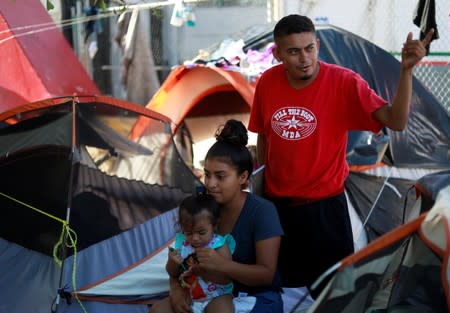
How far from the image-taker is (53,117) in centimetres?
358

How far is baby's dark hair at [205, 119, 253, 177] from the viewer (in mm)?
2398

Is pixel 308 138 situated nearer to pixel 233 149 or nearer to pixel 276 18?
pixel 233 149

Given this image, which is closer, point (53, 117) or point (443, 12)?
point (53, 117)

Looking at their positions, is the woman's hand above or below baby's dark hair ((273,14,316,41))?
below

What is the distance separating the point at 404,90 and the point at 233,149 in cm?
61

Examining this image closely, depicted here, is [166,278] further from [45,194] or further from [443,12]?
[443,12]

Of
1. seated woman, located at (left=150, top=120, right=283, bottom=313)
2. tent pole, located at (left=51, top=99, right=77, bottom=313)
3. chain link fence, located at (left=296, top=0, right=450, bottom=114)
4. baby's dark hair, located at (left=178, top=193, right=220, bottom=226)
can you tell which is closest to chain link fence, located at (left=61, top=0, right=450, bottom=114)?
chain link fence, located at (left=296, top=0, right=450, bottom=114)

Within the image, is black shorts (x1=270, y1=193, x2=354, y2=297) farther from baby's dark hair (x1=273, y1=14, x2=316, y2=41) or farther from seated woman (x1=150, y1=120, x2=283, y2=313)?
baby's dark hair (x1=273, y1=14, x2=316, y2=41)

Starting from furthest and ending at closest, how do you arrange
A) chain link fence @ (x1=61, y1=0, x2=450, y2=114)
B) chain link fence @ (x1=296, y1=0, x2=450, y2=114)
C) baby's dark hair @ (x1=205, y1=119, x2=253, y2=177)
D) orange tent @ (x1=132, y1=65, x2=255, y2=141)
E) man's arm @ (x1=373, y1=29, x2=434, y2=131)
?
chain link fence @ (x1=296, y1=0, x2=450, y2=114)
chain link fence @ (x1=61, y1=0, x2=450, y2=114)
orange tent @ (x1=132, y1=65, x2=255, y2=141)
baby's dark hair @ (x1=205, y1=119, x2=253, y2=177)
man's arm @ (x1=373, y1=29, x2=434, y2=131)

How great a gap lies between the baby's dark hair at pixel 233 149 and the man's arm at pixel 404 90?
1.52 feet

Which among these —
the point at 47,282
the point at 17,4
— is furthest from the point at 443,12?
the point at 47,282

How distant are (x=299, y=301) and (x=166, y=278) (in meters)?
0.60

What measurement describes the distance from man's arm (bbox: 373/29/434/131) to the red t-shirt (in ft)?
0.23

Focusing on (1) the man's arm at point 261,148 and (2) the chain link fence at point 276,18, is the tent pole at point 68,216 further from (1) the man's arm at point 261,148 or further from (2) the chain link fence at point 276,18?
(2) the chain link fence at point 276,18
